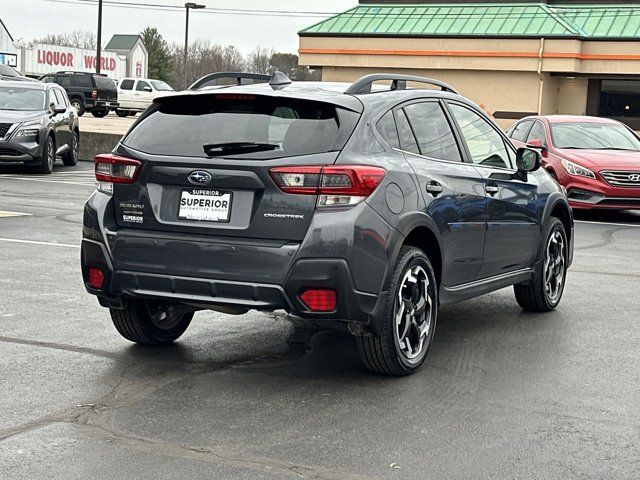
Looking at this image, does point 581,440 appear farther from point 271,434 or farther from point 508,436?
point 271,434

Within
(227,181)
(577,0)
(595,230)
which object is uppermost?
(577,0)

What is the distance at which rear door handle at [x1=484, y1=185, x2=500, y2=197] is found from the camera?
24.3 ft

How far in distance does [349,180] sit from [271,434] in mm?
1401

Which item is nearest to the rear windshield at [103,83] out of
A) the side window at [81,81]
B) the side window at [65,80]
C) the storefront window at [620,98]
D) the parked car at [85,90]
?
the parked car at [85,90]

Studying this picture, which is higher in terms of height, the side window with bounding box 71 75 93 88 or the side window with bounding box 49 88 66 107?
the side window with bounding box 71 75 93 88

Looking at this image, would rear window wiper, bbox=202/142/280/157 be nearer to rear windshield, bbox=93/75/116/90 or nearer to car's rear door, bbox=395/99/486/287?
car's rear door, bbox=395/99/486/287

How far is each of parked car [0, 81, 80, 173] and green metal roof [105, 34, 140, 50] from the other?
109732 millimetres

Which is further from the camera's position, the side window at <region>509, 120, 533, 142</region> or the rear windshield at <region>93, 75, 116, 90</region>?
the rear windshield at <region>93, 75, 116, 90</region>

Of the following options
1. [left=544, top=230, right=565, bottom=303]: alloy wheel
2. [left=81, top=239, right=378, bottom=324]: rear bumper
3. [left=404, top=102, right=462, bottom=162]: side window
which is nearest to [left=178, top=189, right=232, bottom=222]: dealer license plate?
[left=81, top=239, right=378, bottom=324]: rear bumper

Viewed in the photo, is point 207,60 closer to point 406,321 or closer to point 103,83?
point 103,83

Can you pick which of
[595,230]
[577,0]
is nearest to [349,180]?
[595,230]

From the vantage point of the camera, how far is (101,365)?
21.2 feet

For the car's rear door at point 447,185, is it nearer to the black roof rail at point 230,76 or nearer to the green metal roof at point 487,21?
the black roof rail at point 230,76

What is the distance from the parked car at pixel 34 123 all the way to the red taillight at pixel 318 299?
15.4m
